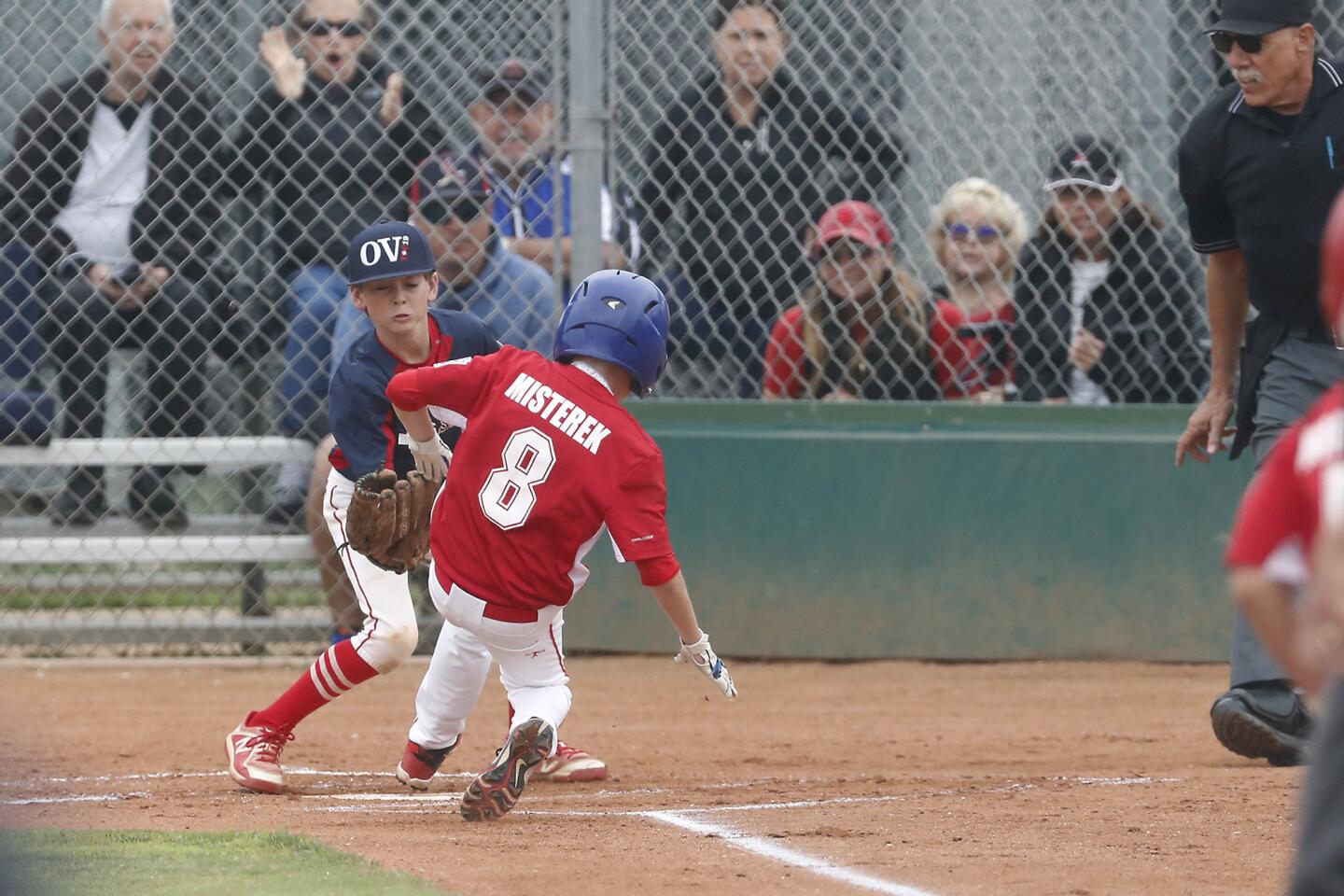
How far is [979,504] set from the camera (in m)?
7.04

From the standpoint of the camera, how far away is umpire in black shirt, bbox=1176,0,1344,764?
15.1 ft

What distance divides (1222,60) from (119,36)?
14.2ft

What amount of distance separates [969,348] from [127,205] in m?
3.43

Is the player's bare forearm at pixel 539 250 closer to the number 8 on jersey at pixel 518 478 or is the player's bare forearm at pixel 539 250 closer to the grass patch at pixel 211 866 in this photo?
the number 8 on jersey at pixel 518 478

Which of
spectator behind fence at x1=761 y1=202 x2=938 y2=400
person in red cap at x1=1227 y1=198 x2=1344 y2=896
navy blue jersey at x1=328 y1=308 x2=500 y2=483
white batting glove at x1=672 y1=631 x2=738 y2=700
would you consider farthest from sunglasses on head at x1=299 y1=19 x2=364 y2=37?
person in red cap at x1=1227 y1=198 x2=1344 y2=896

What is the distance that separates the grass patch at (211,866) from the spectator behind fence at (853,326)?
11.5 feet

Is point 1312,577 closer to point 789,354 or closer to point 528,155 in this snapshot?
point 789,354

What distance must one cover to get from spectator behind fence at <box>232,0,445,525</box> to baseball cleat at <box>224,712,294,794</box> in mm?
2269

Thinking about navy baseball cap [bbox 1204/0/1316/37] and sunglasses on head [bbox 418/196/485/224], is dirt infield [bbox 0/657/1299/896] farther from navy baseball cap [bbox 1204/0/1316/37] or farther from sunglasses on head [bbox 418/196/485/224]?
navy baseball cap [bbox 1204/0/1316/37]

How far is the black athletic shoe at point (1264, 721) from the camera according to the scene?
16.0 feet

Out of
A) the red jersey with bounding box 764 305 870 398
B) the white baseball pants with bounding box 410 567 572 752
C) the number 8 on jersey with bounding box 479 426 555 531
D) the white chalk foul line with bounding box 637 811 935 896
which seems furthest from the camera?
the red jersey with bounding box 764 305 870 398

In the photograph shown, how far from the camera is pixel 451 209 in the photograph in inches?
272

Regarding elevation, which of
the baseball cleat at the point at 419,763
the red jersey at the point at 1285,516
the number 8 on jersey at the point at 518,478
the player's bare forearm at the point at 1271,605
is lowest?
the baseball cleat at the point at 419,763

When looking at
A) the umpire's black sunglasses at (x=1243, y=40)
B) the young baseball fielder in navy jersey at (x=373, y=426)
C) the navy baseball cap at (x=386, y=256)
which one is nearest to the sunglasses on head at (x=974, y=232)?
the umpire's black sunglasses at (x=1243, y=40)
